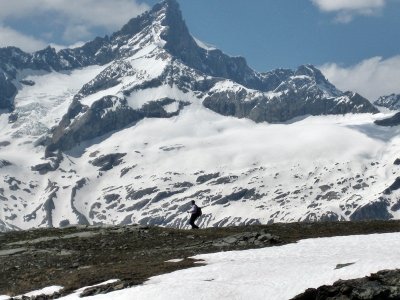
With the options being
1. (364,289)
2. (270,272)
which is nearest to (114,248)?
(270,272)

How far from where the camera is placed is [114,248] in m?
50.8

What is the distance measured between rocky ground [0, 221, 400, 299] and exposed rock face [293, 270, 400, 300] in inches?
375

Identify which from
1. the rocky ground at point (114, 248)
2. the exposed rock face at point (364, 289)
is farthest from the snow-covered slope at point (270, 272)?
the rocky ground at point (114, 248)

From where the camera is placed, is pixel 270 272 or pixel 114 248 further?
pixel 114 248

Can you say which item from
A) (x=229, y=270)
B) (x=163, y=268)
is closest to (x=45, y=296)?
(x=163, y=268)

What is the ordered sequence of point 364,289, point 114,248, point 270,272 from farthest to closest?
1. point 114,248
2. point 270,272
3. point 364,289

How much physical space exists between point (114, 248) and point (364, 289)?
24.8 metres

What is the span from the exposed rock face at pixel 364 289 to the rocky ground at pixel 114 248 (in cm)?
953

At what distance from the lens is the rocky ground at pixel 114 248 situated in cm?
3981

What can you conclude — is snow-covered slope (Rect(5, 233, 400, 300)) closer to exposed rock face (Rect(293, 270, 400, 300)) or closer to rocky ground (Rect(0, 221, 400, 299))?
exposed rock face (Rect(293, 270, 400, 300))

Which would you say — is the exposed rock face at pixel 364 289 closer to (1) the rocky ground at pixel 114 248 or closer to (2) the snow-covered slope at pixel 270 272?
(2) the snow-covered slope at pixel 270 272

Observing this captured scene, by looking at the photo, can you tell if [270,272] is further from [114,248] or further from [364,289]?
[114,248]

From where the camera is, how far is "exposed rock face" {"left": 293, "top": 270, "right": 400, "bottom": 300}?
1127 inches

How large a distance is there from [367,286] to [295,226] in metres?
26.6
